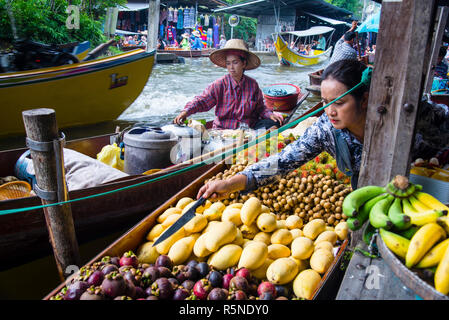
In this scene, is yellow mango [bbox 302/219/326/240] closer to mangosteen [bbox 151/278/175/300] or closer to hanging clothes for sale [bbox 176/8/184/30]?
mangosteen [bbox 151/278/175/300]

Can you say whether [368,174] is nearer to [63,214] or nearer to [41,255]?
[63,214]

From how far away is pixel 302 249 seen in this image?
6.82 feet

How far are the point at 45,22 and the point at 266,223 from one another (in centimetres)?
1230

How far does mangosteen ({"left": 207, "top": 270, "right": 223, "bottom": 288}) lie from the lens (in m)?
1.80

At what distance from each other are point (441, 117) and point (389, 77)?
1.16m

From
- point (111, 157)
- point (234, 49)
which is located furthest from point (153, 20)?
point (111, 157)

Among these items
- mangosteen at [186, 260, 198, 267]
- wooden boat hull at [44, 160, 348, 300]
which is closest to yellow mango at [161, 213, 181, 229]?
wooden boat hull at [44, 160, 348, 300]

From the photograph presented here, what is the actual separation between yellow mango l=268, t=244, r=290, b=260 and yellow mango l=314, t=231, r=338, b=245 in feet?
0.82

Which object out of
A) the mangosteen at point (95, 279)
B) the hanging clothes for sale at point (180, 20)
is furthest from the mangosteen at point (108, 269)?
the hanging clothes for sale at point (180, 20)

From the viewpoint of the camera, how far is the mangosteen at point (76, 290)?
161cm

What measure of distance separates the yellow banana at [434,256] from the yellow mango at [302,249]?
0.94 metres

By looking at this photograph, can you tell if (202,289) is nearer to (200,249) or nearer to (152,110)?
(200,249)
